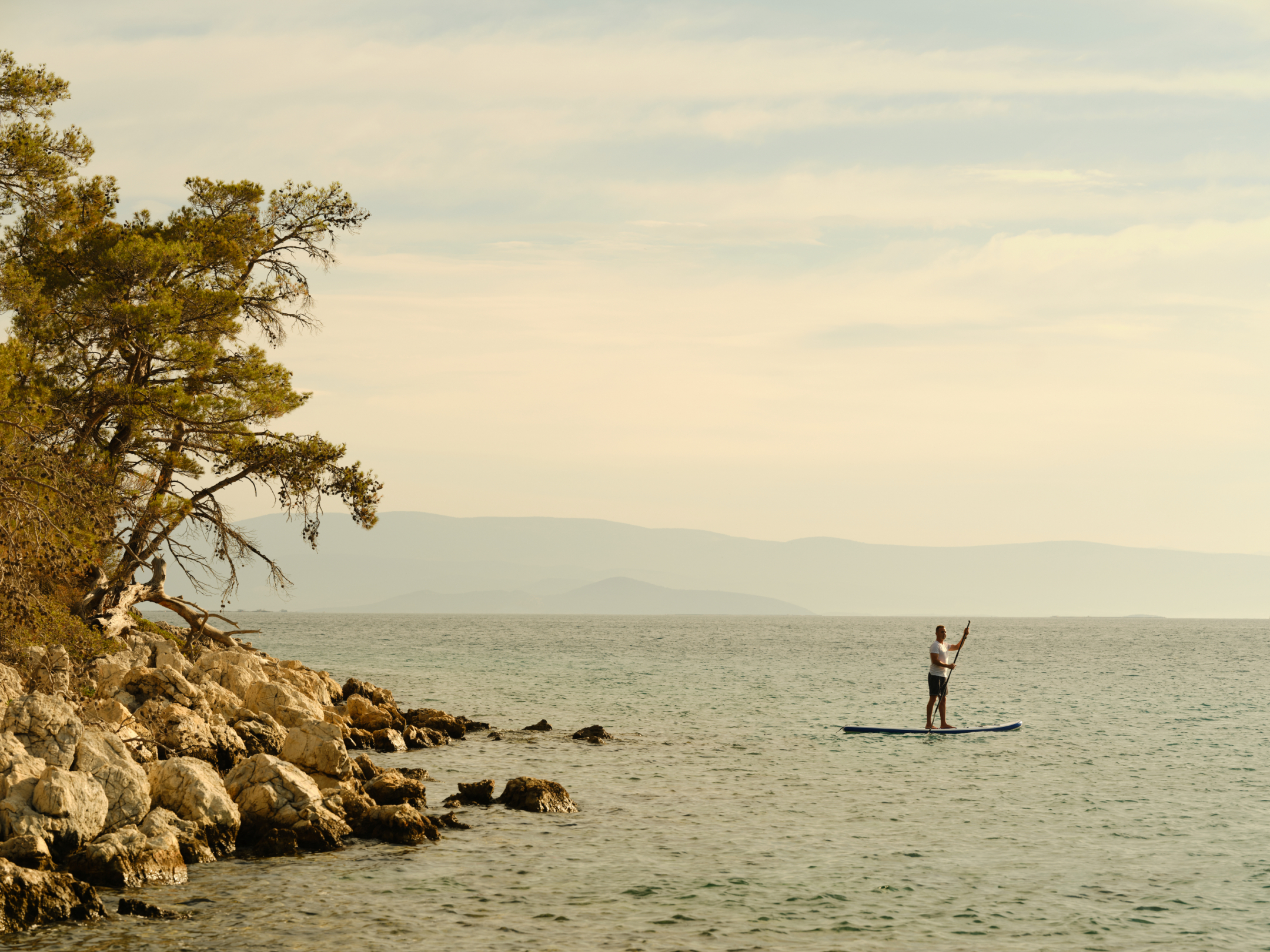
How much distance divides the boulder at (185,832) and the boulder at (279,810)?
85 centimetres

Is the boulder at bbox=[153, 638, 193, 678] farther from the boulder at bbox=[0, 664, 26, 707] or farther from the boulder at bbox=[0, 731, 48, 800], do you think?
the boulder at bbox=[0, 731, 48, 800]

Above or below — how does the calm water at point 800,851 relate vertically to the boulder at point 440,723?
above

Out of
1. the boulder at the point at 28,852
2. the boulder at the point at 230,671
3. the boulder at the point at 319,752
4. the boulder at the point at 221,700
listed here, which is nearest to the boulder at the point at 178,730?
the boulder at the point at 319,752

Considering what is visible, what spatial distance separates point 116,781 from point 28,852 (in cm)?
171

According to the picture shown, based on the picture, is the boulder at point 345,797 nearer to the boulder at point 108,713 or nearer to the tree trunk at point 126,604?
the boulder at point 108,713

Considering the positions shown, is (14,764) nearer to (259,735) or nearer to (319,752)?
(319,752)

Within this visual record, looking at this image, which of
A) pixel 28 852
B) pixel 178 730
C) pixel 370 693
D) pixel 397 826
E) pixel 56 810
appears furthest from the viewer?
pixel 370 693

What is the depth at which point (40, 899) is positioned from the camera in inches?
475

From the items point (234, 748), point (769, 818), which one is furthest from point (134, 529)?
point (769, 818)

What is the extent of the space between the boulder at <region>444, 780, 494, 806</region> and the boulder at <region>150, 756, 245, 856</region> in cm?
472

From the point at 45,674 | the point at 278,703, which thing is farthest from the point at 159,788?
the point at 278,703

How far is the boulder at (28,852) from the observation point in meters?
12.7

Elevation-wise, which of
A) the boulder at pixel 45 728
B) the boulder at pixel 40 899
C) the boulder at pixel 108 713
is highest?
the boulder at pixel 45 728

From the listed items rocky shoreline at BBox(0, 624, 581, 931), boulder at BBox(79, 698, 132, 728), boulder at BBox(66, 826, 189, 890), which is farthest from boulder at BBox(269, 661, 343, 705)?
boulder at BBox(66, 826, 189, 890)
